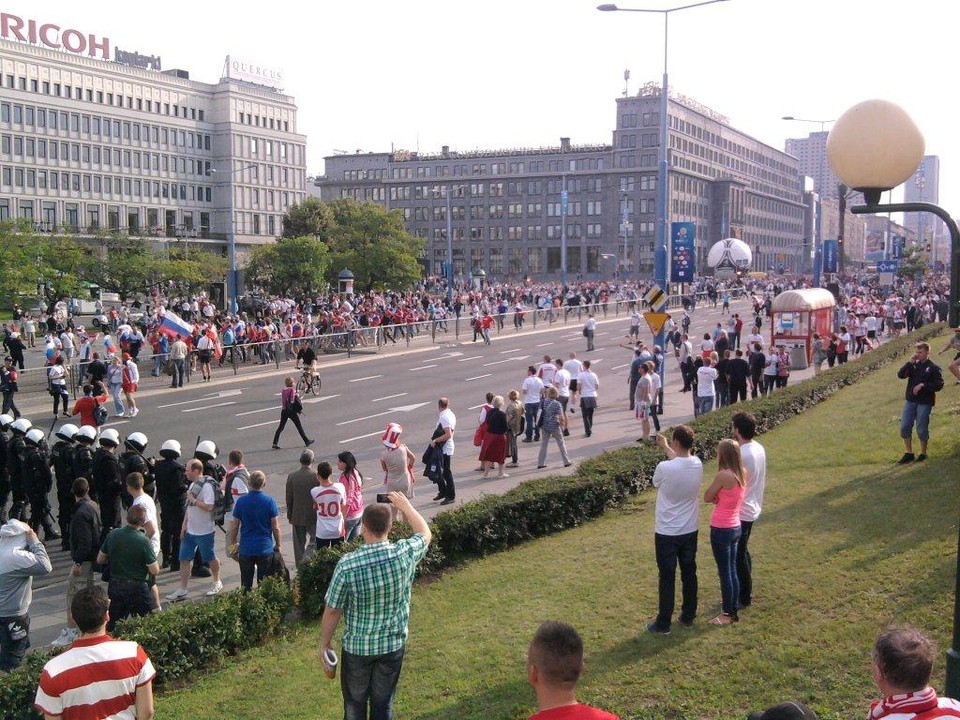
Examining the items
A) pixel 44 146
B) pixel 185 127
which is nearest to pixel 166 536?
pixel 44 146

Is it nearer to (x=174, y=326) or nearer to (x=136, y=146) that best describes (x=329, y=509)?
(x=174, y=326)

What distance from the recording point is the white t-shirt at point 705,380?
66.0ft

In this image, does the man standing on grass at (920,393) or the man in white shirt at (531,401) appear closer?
the man standing on grass at (920,393)

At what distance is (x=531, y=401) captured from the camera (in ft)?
66.2

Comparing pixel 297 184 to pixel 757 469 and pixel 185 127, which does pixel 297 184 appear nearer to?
pixel 185 127

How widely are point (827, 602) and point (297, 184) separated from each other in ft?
333

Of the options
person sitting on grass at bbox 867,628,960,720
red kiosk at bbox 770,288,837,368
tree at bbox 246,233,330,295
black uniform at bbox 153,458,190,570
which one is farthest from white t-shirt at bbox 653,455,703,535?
tree at bbox 246,233,330,295

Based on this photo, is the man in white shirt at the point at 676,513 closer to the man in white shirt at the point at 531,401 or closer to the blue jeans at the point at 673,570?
the blue jeans at the point at 673,570

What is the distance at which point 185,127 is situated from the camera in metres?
94.6

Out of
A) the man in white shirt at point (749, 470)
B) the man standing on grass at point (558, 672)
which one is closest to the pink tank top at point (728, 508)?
the man in white shirt at point (749, 470)

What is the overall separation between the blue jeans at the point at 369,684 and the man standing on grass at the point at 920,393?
9.74m

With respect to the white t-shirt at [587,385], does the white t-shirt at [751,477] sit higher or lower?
higher

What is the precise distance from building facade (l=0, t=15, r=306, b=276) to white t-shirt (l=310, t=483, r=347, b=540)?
6705 centimetres

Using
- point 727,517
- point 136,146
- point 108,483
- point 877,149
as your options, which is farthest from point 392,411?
point 136,146
